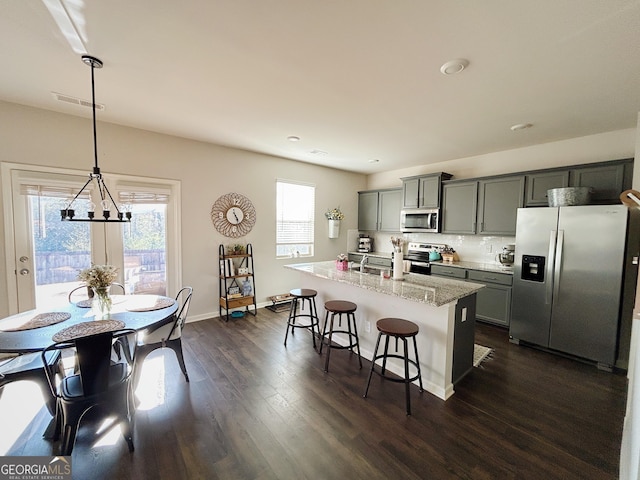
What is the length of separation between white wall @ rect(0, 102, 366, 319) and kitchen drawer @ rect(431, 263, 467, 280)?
2.20 metres

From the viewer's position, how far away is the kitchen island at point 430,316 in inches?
91.0

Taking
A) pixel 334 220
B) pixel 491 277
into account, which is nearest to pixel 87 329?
pixel 334 220

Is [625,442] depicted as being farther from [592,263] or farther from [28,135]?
[28,135]

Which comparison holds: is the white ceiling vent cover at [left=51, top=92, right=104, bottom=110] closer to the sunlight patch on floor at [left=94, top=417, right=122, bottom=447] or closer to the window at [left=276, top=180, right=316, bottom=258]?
the window at [left=276, top=180, right=316, bottom=258]

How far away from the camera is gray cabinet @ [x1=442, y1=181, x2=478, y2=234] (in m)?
4.35

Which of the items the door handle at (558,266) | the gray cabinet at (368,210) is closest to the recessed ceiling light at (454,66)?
the door handle at (558,266)

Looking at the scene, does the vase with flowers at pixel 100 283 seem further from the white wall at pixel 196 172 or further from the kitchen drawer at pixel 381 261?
the kitchen drawer at pixel 381 261

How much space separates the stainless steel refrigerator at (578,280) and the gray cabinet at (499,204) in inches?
23.3

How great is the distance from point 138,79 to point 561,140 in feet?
17.1

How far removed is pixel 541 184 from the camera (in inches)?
144

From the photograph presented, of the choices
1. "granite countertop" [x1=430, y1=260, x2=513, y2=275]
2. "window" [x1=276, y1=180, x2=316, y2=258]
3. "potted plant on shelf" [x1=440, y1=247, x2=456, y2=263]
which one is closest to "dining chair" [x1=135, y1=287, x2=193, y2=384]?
"window" [x1=276, y1=180, x2=316, y2=258]

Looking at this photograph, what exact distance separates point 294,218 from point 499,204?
3.52 metres

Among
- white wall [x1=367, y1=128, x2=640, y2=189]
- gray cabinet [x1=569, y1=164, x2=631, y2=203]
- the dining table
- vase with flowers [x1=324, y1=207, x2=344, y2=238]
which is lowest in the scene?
the dining table

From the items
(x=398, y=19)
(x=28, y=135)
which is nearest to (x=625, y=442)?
(x=398, y=19)
